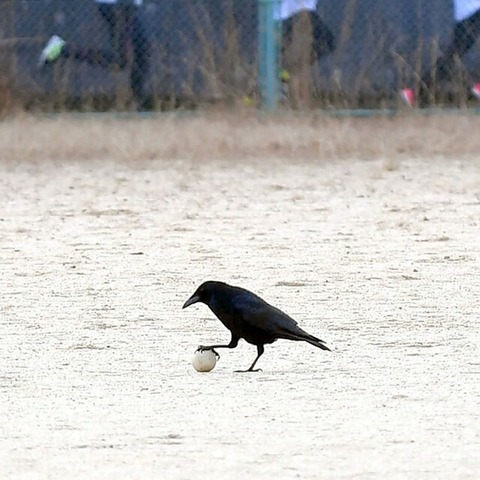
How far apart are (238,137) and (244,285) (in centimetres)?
669

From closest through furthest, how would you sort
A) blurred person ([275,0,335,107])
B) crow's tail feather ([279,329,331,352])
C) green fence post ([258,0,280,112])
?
crow's tail feather ([279,329,331,352]), green fence post ([258,0,280,112]), blurred person ([275,0,335,107])

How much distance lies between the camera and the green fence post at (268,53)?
1526 cm

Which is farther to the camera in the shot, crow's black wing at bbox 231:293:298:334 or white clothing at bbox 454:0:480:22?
white clothing at bbox 454:0:480:22

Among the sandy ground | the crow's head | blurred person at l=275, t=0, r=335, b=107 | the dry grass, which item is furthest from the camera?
blurred person at l=275, t=0, r=335, b=107

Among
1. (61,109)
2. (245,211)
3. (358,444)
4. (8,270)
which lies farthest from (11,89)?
(358,444)

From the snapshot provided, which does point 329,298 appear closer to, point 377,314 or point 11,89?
point 377,314

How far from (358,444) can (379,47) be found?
11.0 m

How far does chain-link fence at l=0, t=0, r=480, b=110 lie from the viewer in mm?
15453

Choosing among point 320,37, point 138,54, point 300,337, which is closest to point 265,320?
point 300,337

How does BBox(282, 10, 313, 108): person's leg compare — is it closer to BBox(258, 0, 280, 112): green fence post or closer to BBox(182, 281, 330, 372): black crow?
BBox(258, 0, 280, 112): green fence post

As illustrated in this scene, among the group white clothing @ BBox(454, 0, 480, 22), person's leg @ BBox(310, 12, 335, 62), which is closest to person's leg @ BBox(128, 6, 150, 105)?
person's leg @ BBox(310, 12, 335, 62)

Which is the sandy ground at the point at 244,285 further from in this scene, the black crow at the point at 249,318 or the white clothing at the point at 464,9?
the white clothing at the point at 464,9

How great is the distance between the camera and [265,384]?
5.72m

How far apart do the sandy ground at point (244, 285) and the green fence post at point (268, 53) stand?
293 millimetres
